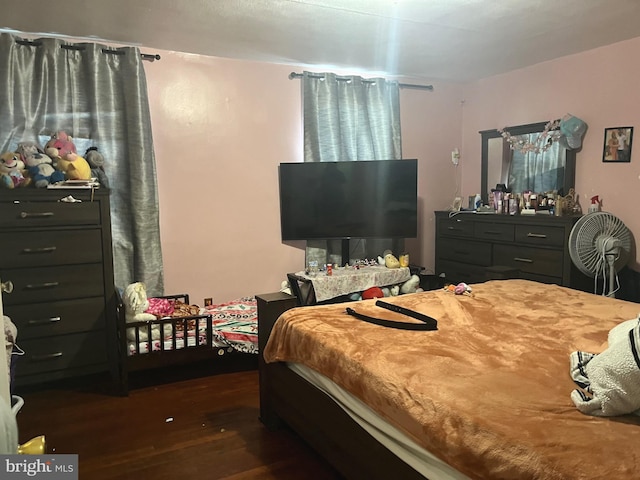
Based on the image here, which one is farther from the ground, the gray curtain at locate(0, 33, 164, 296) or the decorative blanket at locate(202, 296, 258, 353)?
the gray curtain at locate(0, 33, 164, 296)

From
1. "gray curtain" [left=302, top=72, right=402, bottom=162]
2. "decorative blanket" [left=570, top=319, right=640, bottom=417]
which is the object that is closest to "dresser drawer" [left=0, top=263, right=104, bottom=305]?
"gray curtain" [left=302, top=72, right=402, bottom=162]

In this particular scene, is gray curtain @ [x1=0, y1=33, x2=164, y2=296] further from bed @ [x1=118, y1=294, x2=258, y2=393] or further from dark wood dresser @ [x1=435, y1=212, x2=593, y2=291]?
dark wood dresser @ [x1=435, y1=212, x2=593, y2=291]

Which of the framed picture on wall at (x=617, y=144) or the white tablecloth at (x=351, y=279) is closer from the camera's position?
the framed picture on wall at (x=617, y=144)

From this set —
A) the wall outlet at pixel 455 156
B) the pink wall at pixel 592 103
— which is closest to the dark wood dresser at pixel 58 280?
the wall outlet at pixel 455 156

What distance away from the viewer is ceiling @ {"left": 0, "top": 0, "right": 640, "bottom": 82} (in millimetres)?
2830

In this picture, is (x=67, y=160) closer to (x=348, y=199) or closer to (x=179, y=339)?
(x=179, y=339)

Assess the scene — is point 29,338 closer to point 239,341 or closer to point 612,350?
point 239,341

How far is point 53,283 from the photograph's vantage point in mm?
2979

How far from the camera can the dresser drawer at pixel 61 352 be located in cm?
295

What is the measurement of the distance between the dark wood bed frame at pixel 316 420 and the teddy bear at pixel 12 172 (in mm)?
1639

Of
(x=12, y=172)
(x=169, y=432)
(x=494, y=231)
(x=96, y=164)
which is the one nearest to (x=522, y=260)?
(x=494, y=231)

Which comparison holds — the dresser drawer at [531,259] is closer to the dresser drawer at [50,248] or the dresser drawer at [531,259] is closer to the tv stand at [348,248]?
the tv stand at [348,248]

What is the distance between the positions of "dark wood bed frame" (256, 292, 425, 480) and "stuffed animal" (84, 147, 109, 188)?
5.01 ft

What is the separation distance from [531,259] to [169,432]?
285 cm
